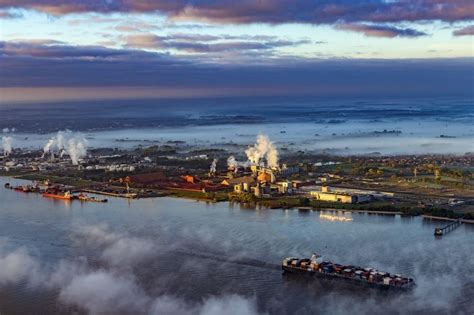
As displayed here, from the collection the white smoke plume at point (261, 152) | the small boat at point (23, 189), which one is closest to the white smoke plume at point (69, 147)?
the small boat at point (23, 189)

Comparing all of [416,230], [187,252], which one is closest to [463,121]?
[416,230]

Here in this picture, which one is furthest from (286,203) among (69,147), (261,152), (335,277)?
(69,147)

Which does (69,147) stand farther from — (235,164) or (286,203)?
(286,203)

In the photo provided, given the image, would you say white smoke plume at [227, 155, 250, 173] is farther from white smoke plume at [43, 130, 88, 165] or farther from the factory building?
white smoke plume at [43, 130, 88, 165]

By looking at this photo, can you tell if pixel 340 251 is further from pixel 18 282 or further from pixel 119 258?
pixel 18 282

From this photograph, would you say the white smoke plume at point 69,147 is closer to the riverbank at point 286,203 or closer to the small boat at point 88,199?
the riverbank at point 286,203
